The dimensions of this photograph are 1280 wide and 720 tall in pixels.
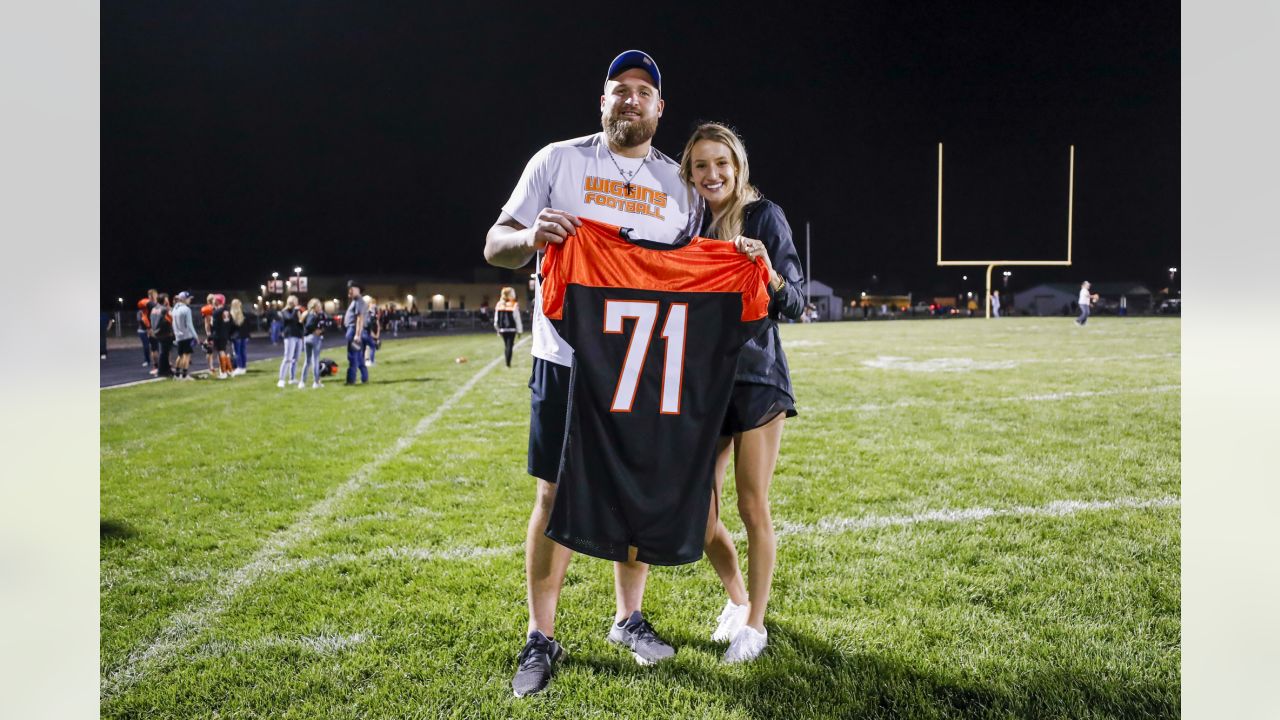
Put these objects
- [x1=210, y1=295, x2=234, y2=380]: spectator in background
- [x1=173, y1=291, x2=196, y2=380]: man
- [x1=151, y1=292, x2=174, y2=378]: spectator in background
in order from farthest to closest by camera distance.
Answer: [x1=210, y1=295, x2=234, y2=380]: spectator in background, [x1=151, y1=292, x2=174, y2=378]: spectator in background, [x1=173, y1=291, x2=196, y2=380]: man

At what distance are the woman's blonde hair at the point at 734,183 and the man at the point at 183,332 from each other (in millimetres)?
11249

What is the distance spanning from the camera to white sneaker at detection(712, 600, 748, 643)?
230 cm

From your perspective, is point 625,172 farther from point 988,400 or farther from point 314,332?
point 314,332

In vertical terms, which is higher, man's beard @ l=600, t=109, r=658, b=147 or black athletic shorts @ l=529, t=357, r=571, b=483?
man's beard @ l=600, t=109, r=658, b=147

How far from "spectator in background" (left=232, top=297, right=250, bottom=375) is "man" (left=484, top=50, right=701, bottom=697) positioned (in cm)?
1137

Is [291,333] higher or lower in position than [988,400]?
higher

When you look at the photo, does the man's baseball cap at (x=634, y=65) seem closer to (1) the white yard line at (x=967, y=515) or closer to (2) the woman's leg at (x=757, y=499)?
(2) the woman's leg at (x=757, y=499)

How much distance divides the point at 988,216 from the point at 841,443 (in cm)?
1785

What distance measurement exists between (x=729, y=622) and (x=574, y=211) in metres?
1.49

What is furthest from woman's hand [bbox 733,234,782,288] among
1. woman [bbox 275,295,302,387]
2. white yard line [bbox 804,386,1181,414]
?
woman [bbox 275,295,302,387]

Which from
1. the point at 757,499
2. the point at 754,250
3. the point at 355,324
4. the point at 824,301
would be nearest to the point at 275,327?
the point at 355,324

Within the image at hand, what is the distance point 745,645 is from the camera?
86.2 inches

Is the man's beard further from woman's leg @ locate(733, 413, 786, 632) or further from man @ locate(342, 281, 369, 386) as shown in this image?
A: man @ locate(342, 281, 369, 386)
